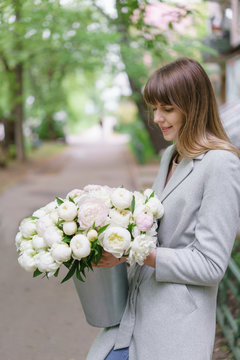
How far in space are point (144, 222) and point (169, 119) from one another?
0.44 metres

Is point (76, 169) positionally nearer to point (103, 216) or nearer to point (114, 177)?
point (114, 177)

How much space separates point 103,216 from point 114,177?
1374cm

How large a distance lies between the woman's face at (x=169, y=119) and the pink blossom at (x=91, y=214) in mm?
432

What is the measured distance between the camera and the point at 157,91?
1.70 metres

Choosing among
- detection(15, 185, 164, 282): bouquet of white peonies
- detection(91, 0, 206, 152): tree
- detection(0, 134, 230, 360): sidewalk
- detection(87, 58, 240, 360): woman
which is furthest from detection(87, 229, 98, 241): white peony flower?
detection(0, 134, 230, 360): sidewalk

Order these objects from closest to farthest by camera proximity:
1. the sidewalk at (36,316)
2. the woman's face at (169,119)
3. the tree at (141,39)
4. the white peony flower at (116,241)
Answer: the white peony flower at (116,241) → the woman's face at (169,119) → the tree at (141,39) → the sidewalk at (36,316)

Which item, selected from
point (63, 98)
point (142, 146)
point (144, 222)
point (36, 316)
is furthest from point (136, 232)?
point (63, 98)

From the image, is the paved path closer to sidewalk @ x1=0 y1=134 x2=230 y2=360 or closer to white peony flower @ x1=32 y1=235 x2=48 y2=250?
sidewalk @ x1=0 y1=134 x2=230 y2=360

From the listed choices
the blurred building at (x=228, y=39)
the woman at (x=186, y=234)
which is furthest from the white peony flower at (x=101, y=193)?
the blurred building at (x=228, y=39)

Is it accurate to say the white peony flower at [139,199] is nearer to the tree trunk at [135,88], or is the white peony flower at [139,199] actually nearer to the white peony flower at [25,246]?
the white peony flower at [25,246]

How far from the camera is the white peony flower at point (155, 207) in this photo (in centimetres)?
163

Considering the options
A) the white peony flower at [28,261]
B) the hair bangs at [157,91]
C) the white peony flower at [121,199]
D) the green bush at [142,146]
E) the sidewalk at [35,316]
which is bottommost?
the green bush at [142,146]

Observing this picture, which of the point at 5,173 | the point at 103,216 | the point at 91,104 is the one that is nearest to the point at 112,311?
the point at 103,216

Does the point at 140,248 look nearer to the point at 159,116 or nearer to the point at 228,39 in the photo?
the point at 159,116
